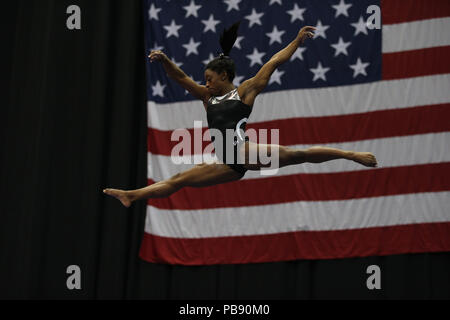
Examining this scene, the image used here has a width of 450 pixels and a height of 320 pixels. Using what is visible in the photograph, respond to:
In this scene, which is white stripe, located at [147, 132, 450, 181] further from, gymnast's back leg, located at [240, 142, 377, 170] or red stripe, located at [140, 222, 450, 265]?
gymnast's back leg, located at [240, 142, 377, 170]

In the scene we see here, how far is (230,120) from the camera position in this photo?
4.28m

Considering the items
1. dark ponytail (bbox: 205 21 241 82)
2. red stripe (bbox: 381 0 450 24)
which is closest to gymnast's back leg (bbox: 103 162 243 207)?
dark ponytail (bbox: 205 21 241 82)

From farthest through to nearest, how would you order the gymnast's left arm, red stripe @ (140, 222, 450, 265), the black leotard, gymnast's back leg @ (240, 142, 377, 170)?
red stripe @ (140, 222, 450, 265), the gymnast's left arm, the black leotard, gymnast's back leg @ (240, 142, 377, 170)

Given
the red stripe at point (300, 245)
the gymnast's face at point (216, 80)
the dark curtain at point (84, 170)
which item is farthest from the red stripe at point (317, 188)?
the gymnast's face at point (216, 80)

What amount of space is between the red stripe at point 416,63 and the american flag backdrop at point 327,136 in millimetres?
11

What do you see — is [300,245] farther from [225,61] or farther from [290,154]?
[225,61]

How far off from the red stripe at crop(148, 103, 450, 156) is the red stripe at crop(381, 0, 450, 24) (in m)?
1.01

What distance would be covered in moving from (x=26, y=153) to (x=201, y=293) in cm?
272

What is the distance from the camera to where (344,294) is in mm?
6348

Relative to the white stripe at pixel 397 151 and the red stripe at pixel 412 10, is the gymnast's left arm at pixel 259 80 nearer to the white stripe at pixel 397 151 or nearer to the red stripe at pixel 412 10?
the white stripe at pixel 397 151

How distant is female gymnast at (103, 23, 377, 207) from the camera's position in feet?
13.7

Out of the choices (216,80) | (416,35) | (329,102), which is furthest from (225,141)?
(416,35)

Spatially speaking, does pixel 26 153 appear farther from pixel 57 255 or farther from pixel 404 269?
pixel 404 269

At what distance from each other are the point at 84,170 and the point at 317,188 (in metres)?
2.77
